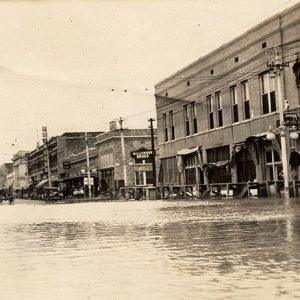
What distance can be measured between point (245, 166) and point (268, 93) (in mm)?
4888

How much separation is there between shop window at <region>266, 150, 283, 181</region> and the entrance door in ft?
5.02

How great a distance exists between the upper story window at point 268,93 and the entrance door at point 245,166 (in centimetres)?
318

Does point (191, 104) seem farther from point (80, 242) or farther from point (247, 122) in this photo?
point (80, 242)

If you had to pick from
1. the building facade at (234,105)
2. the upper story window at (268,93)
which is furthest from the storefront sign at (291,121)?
the upper story window at (268,93)

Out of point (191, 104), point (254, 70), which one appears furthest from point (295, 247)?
point (191, 104)

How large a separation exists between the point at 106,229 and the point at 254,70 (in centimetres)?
2198

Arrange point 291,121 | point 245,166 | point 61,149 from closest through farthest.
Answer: point 291,121 → point 245,166 → point 61,149

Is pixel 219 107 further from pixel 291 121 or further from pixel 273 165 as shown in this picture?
pixel 291 121

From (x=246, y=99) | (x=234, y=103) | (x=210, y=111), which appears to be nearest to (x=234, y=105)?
(x=234, y=103)

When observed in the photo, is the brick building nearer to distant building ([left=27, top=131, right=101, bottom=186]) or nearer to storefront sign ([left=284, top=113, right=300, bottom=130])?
distant building ([left=27, top=131, right=101, bottom=186])

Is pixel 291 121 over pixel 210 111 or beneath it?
beneath

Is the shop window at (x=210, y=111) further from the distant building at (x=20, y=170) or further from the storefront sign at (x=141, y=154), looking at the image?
the distant building at (x=20, y=170)

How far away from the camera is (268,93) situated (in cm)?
→ 3469

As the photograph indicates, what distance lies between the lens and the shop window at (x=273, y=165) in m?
33.8
